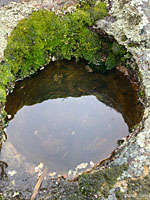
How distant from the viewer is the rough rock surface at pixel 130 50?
178 inches

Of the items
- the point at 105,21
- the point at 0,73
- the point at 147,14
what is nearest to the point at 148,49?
the point at 147,14

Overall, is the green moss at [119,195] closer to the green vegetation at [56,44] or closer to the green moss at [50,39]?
the green vegetation at [56,44]

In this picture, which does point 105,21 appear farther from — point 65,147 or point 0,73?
point 65,147

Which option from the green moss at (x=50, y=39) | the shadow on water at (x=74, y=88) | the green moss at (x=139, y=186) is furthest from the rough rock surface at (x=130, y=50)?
the shadow on water at (x=74, y=88)

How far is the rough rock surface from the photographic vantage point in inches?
178

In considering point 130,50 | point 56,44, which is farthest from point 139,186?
point 56,44

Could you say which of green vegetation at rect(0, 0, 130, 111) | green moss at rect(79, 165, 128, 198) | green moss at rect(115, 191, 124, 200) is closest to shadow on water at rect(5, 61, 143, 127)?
green vegetation at rect(0, 0, 130, 111)

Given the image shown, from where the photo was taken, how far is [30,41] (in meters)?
7.66

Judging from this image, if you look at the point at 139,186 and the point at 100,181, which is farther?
the point at 100,181

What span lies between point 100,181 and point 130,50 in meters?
4.12

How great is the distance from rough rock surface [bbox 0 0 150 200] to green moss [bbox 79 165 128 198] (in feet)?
0.28

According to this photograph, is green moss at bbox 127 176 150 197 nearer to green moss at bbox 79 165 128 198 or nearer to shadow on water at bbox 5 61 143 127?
green moss at bbox 79 165 128 198

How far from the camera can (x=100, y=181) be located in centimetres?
462

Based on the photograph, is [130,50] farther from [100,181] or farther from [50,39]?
[100,181]
